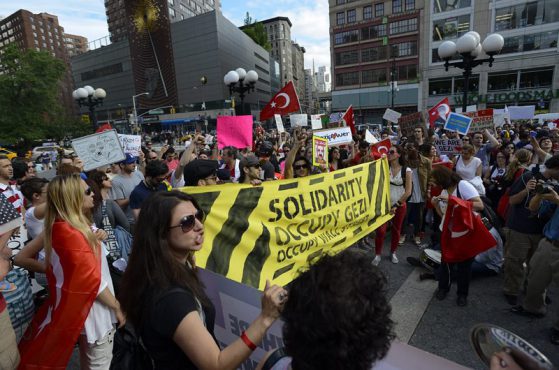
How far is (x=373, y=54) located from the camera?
155 feet

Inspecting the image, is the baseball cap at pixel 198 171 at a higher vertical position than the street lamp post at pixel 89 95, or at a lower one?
lower

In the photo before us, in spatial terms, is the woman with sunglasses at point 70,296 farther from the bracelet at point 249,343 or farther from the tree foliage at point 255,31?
the tree foliage at point 255,31

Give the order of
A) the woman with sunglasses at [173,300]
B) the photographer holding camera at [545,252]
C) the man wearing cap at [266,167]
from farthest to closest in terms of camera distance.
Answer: the man wearing cap at [266,167] < the photographer holding camera at [545,252] < the woman with sunglasses at [173,300]

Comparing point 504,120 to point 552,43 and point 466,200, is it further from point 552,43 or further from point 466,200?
point 552,43

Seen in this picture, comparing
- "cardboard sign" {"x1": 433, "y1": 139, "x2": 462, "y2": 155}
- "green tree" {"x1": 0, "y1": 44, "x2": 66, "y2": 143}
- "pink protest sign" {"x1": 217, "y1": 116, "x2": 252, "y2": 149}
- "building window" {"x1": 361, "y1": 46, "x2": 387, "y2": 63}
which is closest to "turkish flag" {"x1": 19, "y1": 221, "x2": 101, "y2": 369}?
"pink protest sign" {"x1": 217, "y1": 116, "x2": 252, "y2": 149}

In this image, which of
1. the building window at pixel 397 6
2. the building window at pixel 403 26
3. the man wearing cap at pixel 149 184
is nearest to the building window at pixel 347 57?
the building window at pixel 403 26

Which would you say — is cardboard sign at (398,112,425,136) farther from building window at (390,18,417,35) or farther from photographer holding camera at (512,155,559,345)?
building window at (390,18,417,35)

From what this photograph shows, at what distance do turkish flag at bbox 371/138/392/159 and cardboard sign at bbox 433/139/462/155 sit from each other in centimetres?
247

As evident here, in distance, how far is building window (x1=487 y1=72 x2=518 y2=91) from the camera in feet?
120

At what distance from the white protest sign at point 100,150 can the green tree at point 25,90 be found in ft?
127

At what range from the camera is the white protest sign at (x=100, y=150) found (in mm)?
5648

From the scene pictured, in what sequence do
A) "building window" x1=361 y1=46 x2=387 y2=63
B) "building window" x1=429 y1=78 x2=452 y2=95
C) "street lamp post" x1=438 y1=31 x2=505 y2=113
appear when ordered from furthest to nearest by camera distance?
"building window" x1=361 y1=46 x2=387 y2=63 < "building window" x1=429 y1=78 x2=452 y2=95 < "street lamp post" x1=438 y1=31 x2=505 y2=113

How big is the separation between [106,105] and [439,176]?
8123 cm

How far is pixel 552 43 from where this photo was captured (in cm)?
3397
